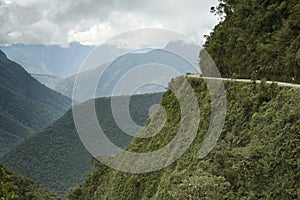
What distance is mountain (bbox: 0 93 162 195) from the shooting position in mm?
66625

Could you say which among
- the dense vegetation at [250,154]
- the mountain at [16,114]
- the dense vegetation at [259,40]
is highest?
the mountain at [16,114]

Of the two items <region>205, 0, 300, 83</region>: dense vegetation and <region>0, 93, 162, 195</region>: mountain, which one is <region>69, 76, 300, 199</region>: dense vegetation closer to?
<region>205, 0, 300, 83</region>: dense vegetation

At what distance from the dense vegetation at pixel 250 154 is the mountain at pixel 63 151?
4364 cm

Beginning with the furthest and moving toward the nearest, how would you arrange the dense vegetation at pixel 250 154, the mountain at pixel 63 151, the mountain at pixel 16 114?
the mountain at pixel 16 114, the mountain at pixel 63 151, the dense vegetation at pixel 250 154

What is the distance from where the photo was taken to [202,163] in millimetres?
14469

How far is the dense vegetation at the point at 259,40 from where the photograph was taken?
55.9 ft

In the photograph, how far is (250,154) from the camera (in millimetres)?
12023

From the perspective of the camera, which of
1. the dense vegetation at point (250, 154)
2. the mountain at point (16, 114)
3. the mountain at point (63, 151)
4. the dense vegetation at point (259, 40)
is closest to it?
the dense vegetation at point (250, 154)

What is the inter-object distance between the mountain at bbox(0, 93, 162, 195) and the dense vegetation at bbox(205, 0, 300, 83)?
37087 mm

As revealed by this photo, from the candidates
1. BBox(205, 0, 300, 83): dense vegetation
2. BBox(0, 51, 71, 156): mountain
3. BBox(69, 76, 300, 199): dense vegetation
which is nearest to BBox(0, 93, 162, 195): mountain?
BBox(205, 0, 300, 83): dense vegetation

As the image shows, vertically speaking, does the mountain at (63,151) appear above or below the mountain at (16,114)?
below

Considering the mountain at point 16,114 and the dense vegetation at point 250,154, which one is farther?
the mountain at point 16,114

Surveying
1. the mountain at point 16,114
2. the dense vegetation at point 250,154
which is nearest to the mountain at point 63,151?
the mountain at point 16,114

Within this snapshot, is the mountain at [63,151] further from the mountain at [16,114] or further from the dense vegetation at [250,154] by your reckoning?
the dense vegetation at [250,154]
